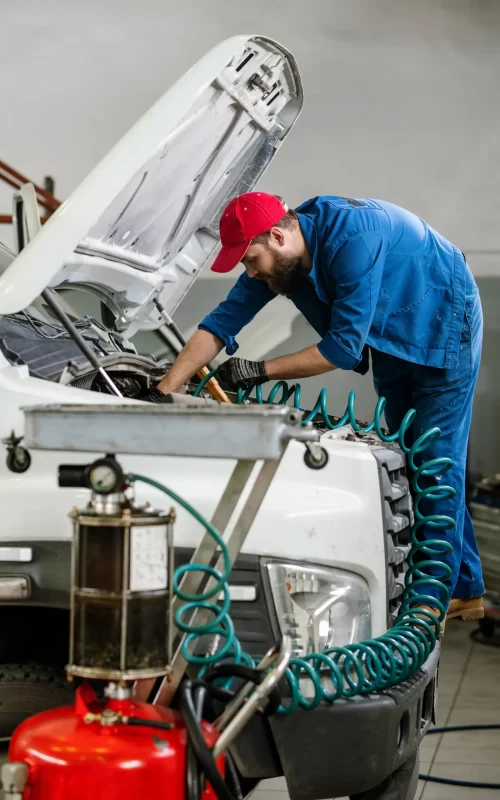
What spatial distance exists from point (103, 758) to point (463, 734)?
2327 mm

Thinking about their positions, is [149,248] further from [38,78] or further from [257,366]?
[38,78]

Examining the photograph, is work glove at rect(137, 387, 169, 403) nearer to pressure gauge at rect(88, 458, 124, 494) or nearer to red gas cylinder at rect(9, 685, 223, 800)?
Result: pressure gauge at rect(88, 458, 124, 494)

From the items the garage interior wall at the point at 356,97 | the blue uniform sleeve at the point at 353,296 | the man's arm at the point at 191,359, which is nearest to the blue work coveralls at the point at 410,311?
the blue uniform sleeve at the point at 353,296

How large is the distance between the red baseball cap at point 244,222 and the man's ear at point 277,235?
0.03 m

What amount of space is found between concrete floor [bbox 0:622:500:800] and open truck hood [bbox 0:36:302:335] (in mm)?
1281

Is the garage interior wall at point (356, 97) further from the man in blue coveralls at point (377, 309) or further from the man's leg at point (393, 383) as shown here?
the man in blue coveralls at point (377, 309)

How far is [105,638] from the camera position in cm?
140

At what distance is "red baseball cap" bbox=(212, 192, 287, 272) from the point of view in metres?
2.42

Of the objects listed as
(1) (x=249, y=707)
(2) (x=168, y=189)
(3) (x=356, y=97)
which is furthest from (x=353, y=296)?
(3) (x=356, y=97)

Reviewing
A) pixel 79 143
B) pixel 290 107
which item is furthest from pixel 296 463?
pixel 79 143

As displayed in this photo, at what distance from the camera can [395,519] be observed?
192 cm

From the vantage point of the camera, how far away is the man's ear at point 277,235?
2467mm

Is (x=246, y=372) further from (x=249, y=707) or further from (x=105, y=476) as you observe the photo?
(x=249, y=707)

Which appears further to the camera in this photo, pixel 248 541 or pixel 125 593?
pixel 248 541
